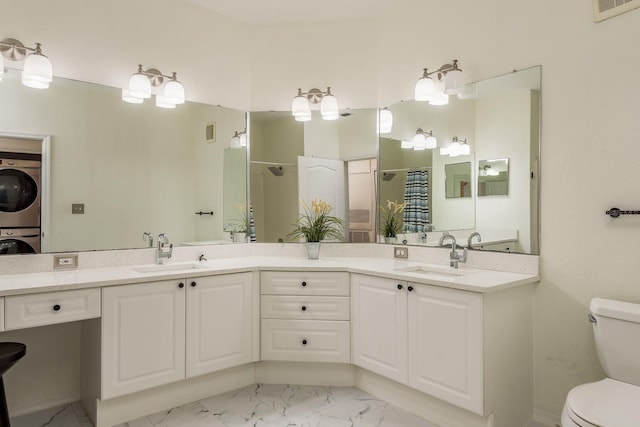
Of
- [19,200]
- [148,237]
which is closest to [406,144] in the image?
[148,237]

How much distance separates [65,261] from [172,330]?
2.56 ft

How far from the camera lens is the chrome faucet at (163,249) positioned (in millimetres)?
2738

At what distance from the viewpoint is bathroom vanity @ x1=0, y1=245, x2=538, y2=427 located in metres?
2.03

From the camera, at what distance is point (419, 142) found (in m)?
2.97

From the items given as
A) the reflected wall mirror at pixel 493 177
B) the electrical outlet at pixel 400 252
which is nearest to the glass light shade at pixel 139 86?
the electrical outlet at pixel 400 252

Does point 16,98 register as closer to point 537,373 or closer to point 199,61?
point 199,61

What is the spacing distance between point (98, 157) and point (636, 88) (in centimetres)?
300

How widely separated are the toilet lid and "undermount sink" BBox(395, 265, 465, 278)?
3.00ft

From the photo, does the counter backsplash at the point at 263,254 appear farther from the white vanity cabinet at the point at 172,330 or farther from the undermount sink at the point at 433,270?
the white vanity cabinet at the point at 172,330

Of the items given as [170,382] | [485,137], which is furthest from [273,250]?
[485,137]

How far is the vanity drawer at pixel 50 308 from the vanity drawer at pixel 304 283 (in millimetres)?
1026

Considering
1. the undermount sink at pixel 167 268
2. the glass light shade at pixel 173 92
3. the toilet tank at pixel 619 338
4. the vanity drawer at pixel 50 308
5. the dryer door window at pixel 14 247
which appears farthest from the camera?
the glass light shade at pixel 173 92

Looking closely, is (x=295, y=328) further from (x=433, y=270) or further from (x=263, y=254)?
(x=433, y=270)

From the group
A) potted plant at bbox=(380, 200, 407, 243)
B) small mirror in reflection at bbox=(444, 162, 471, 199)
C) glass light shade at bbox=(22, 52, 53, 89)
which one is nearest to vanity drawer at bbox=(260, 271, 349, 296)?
potted plant at bbox=(380, 200, 407, 243)
